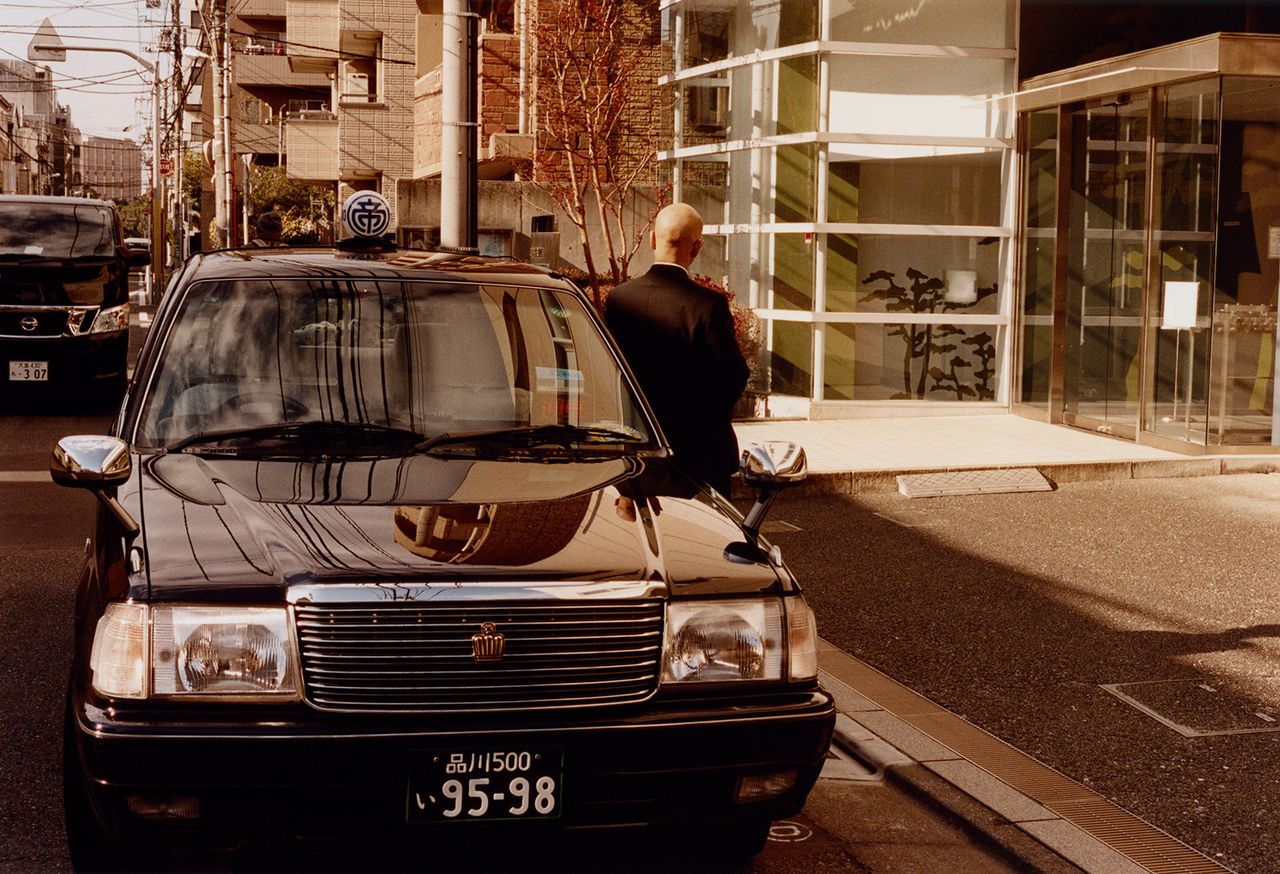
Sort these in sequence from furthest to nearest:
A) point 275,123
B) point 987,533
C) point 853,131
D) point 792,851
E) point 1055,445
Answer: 1. point 275,123
2. point 853,131
3. point 1055,445
4. point 987,533
5. point 792,851

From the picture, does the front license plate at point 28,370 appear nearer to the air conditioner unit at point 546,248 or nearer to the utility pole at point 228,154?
the air conditioner unit at point 546,248

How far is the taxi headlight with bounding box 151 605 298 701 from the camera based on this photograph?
339 centimetres

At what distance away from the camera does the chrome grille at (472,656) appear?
3395 mm

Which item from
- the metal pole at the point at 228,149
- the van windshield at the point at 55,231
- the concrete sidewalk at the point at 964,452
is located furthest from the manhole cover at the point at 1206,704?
the metal pole at the point at 228,149

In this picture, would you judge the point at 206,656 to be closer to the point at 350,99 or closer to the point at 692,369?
the point at 692,369

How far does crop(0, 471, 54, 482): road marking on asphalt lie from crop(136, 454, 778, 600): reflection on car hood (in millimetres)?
7607

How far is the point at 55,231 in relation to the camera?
53.3 feet

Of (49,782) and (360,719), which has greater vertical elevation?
(360,719)

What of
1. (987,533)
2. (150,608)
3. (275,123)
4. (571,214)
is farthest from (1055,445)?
(275,123)

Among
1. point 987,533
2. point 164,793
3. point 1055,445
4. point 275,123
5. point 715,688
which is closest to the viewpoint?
point 164,793

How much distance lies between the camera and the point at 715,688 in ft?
12.1

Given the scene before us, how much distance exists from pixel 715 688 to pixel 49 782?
241cm

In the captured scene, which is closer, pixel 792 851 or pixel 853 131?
pixel 792 851

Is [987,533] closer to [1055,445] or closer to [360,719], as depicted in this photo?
[1055,445]
